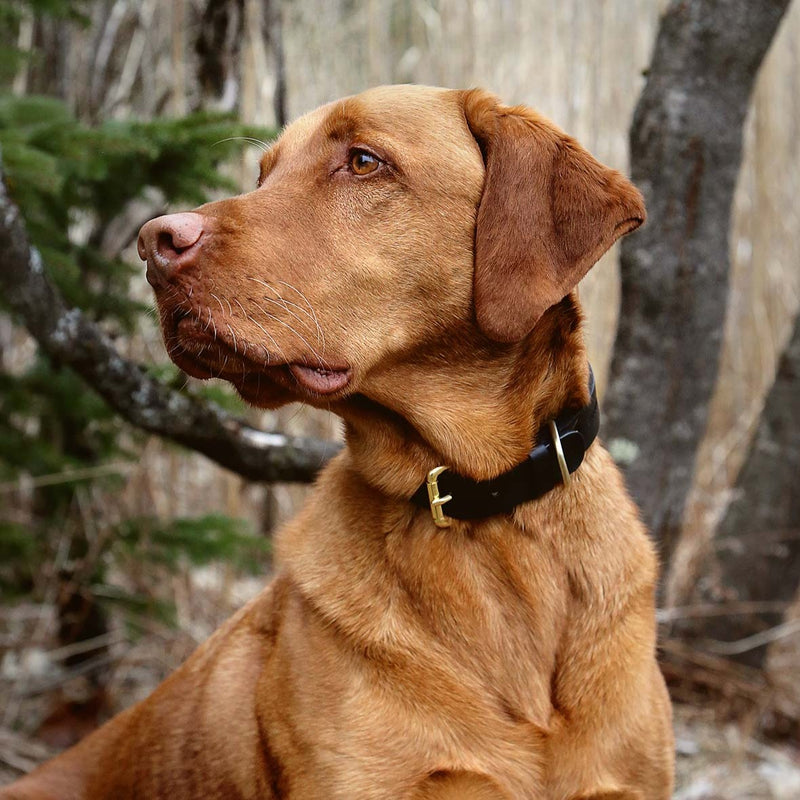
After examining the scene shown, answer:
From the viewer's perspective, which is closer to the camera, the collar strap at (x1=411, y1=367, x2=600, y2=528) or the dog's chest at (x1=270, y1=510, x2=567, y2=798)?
the dog's chest at (x1=270, y1=510, x2=567, y2=798)

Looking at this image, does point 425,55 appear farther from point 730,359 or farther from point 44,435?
point 44,435

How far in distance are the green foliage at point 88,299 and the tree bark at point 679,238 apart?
1546mm

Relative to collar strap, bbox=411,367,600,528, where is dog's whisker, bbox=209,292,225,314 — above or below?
above

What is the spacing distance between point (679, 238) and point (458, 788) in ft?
8.45

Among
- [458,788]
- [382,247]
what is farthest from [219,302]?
[458,788]

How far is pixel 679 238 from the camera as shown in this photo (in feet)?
13.6

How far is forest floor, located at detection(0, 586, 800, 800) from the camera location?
4129 millimetres

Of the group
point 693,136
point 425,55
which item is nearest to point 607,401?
point 693,136

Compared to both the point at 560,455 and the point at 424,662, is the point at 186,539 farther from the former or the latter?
the point at 560,455

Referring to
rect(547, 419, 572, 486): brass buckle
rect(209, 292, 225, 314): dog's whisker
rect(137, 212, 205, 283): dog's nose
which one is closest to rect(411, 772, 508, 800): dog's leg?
rect(547, 419, 572, 486): brass buckle

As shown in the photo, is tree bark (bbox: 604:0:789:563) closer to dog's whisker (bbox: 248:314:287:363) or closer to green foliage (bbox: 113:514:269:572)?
green foliage (bbox: 113:514:269:572)

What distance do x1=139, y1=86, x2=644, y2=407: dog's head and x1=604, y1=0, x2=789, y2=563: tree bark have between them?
1652 mm

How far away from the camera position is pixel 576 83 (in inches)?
223

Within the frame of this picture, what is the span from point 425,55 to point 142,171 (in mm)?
3058
